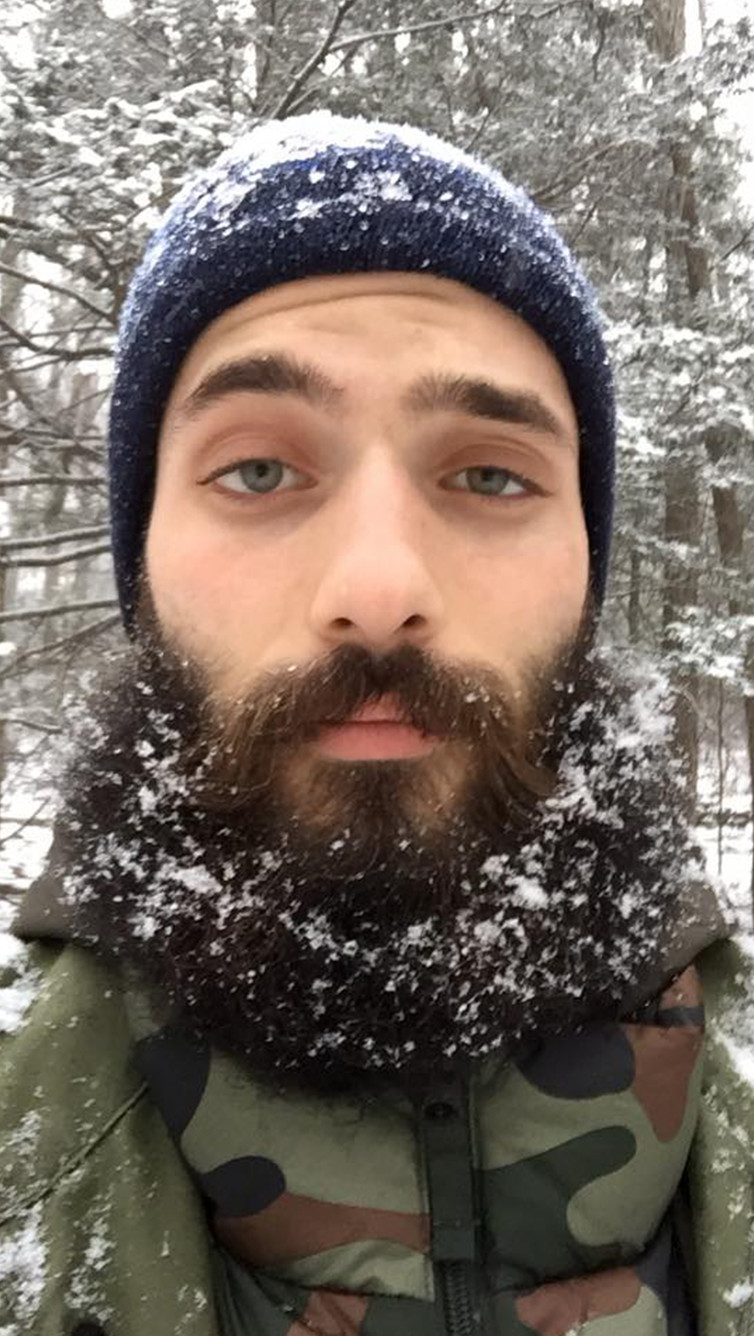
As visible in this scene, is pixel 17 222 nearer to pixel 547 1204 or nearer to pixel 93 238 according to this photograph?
pixel 93 238

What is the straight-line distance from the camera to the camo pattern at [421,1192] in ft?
3.67

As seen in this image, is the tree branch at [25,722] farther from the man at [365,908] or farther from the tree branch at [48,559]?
the man at [365,908]

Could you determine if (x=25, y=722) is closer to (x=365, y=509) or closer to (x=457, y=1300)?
(x=365, y=509)

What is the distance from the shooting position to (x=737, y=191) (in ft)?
24.3

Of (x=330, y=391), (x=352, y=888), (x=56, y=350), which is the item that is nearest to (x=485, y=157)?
(x=56, y=350)

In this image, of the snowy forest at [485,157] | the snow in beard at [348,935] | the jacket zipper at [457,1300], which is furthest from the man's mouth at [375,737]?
the snowy forest at [485,157]

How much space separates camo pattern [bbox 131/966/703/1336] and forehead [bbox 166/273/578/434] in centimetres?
89

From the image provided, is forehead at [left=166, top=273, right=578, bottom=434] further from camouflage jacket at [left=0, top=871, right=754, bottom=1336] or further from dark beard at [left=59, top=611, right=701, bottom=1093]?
camouflage jacket at [left=0, top=871, right=754, bottom=1336]

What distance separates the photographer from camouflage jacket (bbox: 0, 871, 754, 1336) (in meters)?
1.08

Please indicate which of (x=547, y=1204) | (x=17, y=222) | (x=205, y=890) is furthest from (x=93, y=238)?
(x=547, y=1204)

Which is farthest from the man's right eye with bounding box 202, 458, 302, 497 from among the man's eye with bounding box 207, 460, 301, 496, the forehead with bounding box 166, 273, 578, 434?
the forehead with bounding box 166, 273, 578, 434

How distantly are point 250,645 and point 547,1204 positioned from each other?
0.76 metres

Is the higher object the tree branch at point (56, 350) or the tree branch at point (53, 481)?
the tree branch at point (56, 350)

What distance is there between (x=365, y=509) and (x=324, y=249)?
44 cm
